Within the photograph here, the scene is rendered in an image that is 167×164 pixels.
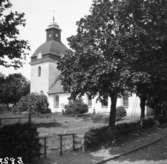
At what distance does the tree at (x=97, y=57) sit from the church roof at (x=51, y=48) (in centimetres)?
3261

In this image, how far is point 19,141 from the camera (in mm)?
9484

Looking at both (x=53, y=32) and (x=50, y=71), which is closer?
(x=50, y=71)

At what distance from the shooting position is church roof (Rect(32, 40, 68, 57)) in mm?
46403

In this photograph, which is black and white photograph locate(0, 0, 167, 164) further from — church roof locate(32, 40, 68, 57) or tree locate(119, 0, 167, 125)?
church roof locate(32, 40, 68, 57)

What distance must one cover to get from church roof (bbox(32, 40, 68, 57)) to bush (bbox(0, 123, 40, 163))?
36.5 m

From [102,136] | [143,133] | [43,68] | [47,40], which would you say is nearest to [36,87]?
[43,68]

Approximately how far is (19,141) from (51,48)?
1503 inches

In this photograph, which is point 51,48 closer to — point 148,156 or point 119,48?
point 119,48

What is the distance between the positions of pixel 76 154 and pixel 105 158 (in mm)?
1495

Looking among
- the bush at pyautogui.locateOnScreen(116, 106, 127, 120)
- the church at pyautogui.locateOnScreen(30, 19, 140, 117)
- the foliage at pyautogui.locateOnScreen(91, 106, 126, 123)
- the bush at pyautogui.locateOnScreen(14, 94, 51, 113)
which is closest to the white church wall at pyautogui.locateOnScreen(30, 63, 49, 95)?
the church at pyautogui.locateOnScreen(30, 19, 140, 117)

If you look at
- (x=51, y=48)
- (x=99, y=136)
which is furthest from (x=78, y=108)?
(x=99, y=136)

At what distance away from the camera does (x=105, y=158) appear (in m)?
11.4

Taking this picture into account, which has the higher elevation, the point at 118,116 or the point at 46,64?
the point at 46,64

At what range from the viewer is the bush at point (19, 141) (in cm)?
922
